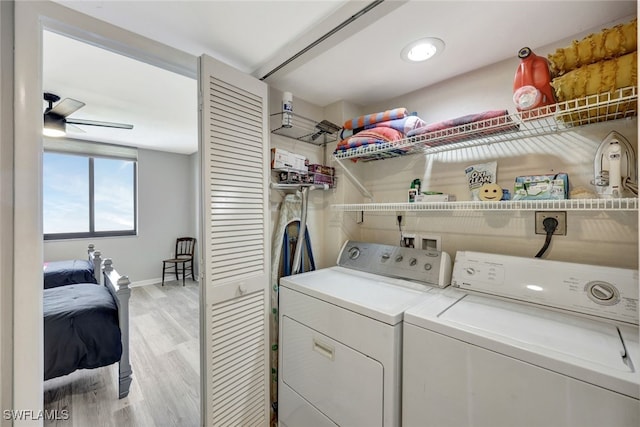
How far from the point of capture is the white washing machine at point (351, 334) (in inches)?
42.4

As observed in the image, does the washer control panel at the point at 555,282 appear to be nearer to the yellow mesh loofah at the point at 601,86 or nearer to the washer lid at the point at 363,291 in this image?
A: the washer lid at the point at 363,291

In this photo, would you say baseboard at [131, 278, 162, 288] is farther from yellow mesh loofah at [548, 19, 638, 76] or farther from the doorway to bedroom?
yellow mesh loofah at [548, 19, 638, 76]

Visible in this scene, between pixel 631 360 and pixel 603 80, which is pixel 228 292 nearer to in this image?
pixel 631 360

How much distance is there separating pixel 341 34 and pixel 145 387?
284 centimetres

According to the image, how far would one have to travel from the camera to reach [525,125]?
123cm

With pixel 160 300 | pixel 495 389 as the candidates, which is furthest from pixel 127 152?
pixel 495 389

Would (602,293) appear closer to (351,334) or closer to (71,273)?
(351,334)

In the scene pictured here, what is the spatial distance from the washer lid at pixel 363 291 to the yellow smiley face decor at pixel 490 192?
1.79ft

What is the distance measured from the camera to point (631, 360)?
742 millimetres

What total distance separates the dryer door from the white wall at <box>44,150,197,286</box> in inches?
172

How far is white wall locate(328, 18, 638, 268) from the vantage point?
1133 mm

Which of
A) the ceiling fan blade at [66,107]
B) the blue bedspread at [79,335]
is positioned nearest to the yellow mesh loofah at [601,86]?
the blue bedspread at [79,335]

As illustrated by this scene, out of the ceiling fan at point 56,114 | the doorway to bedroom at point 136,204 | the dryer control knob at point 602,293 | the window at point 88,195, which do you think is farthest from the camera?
the window at point 88,195

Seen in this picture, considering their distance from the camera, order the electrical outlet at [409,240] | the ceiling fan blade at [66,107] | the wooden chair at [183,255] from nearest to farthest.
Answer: the electrical outlet at [409,240], the ceiling fan blade at [66,107], the wooden chair at [183,255]
